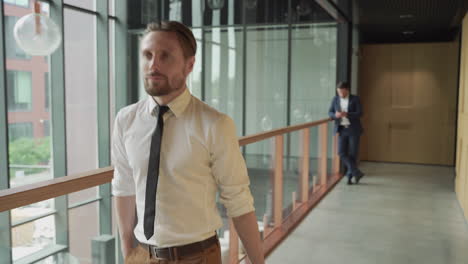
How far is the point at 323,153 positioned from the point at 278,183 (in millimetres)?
2629

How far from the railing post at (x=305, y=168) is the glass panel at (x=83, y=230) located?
382 cm

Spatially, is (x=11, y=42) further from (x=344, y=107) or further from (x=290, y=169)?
(x=344, y=107)

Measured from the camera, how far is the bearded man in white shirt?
1.27 meters

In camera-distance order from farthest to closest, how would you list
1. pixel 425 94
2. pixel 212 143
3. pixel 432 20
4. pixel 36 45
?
pixel 425 94 < pixel 432 20 < pixel 36 45 < pixel 212 143

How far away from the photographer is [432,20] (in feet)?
28.1

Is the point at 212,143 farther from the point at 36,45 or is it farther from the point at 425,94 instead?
the point at 425,94

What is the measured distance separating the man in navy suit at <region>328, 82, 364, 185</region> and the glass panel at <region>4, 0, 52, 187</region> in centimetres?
424

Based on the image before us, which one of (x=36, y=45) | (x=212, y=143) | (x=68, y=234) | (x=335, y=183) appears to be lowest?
(x=335, y=183)

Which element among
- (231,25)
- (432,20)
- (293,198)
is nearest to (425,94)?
(432,20)

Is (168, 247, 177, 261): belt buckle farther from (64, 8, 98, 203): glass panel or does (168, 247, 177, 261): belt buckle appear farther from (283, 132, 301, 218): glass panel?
(64, 8, 98, 203): glass panel

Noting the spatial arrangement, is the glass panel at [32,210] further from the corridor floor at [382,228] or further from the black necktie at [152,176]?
the corridor floor at [382,228]

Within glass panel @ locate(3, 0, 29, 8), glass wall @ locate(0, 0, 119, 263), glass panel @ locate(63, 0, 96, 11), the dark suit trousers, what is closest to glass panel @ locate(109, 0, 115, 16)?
glass wall @ locate(0, 0, 119, 263)

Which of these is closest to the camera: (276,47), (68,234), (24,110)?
(68,234)

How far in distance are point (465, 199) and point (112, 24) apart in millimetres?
5487
